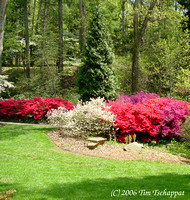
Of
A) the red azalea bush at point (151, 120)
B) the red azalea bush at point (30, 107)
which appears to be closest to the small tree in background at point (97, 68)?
the red azalea bush at point (30, 107)

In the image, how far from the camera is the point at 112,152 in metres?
7.31

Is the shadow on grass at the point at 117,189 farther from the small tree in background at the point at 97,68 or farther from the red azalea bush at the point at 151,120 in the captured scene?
the small tree in background at the point at 97,68

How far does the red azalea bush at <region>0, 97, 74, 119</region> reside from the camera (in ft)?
37.9

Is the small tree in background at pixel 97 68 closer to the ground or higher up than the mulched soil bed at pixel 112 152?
higher up

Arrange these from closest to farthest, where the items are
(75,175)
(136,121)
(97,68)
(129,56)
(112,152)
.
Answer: (75,175)
(112,152)
(136,121)
(97,68)
(129,56)

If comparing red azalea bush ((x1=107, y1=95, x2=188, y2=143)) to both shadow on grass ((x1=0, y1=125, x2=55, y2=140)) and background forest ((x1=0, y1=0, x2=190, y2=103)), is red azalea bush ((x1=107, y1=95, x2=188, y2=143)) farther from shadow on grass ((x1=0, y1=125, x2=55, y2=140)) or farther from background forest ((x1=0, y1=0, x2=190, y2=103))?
shadow on grass ((x1=0, y1=125, x2=55, y2=140))

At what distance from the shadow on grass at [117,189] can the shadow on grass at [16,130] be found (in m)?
5.24

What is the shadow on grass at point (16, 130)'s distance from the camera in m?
9.12

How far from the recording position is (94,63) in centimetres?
1160

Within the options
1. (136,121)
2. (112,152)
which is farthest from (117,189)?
(136,121)

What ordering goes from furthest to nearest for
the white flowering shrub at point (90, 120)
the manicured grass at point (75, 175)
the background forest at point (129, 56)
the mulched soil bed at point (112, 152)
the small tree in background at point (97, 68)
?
the background forest at point (129, 56) < the small tree in background at point (97, 68) < the white flowering shrub at point (90, 120) < the mulched soil bed at point (112, 152) < the manicured grass at point (75, 175)

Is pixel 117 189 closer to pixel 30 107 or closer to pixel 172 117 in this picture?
pixel 172 117

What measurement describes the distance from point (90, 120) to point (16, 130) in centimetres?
334

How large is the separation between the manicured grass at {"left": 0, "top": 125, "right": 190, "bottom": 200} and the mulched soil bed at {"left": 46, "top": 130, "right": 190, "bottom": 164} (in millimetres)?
446
